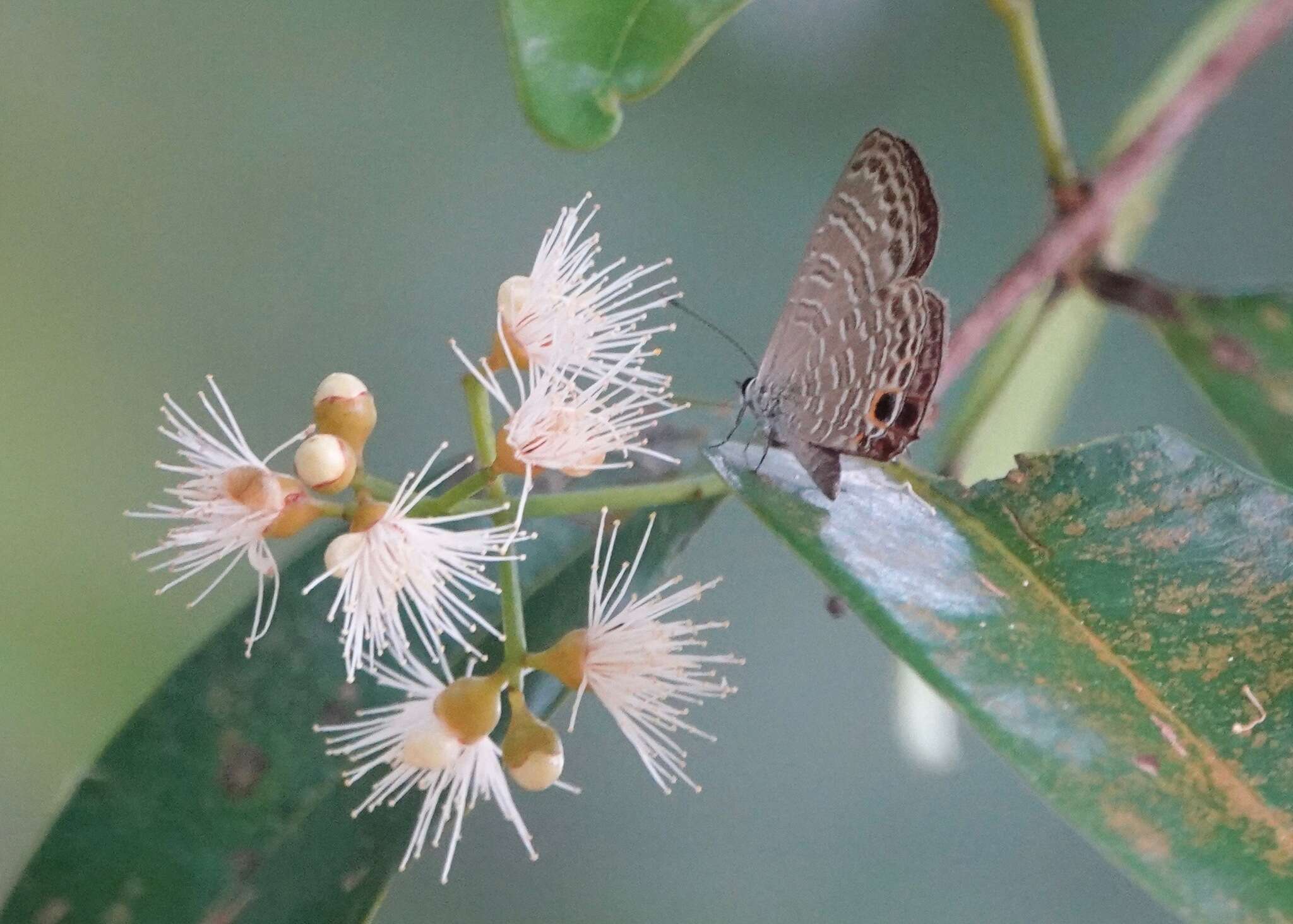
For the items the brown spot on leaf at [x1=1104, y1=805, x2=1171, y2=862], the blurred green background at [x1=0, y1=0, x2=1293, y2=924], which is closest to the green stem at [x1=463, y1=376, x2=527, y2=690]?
the brown spot on leaf at [x1=1104, y1=805, x2=1171, y2=862]

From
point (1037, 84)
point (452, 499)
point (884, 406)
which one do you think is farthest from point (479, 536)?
point (1037, 84)

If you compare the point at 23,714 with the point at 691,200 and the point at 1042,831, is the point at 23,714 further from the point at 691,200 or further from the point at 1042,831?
the point at 1042,831

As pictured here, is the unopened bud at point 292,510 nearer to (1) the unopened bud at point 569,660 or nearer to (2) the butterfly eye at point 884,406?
(1) the unopened bud at point 569,660

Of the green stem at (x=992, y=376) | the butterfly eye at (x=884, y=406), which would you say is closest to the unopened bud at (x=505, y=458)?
the butterfly eye at (x=884, y=406)

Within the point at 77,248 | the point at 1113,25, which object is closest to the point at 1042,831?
the point at 1113,25

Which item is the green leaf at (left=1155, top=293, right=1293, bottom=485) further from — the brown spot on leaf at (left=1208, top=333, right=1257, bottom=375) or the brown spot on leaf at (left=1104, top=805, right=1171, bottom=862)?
the brown spot on leaf at (left=1104, top=805, right=1171, bottom=862)

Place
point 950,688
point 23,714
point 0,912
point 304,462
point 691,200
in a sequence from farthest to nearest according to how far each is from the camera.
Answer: point 691,200 < point 23,714 < point 0,912 < point 304,462 < point 950,688

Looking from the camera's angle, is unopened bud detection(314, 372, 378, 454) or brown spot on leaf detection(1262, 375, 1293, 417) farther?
brown spot on leaf detection(1262, 375, 1293, 417)
